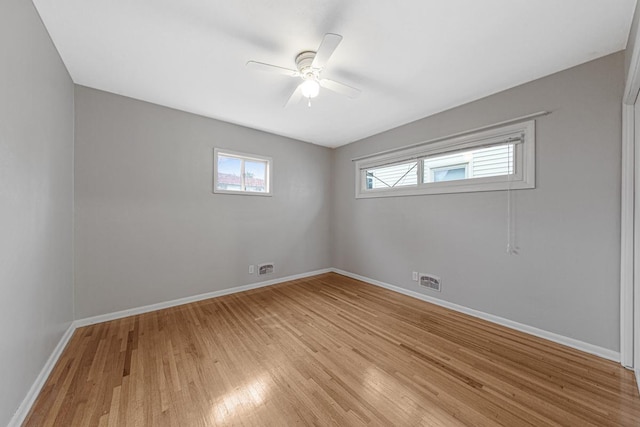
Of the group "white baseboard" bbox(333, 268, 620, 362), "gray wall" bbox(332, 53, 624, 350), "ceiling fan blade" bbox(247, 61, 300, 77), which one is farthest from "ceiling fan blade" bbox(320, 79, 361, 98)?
"white baseboard" bbox(333, 268, 620, 362)

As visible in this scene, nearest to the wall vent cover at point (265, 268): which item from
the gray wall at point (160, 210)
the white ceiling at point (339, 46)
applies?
the gray wall at point (160, 210)

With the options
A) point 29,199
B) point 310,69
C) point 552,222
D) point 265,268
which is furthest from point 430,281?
point 29,199

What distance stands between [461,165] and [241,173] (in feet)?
10.1

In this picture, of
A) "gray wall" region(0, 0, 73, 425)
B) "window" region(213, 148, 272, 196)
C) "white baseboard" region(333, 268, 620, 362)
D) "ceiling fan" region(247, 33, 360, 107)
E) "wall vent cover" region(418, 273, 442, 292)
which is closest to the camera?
"gray wall" region(0, 0, 73, 425)

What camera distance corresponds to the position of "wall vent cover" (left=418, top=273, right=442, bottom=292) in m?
2.97

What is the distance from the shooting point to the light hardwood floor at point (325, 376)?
1348 millimetres

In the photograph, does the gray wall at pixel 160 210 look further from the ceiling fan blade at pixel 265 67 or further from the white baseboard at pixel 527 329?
the white baseboard at pixel 527 329

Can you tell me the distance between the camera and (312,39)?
1.76 m

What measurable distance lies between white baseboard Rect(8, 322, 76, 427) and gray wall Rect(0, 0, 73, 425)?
0.15 feet

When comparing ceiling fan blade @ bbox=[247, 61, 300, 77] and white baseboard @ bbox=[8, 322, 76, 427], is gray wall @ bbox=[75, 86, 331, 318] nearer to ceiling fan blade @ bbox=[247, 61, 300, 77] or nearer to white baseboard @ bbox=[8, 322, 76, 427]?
white baseboard @ bbox=[8, 322, 76, 427]

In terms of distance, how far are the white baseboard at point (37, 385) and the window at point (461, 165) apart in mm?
3883

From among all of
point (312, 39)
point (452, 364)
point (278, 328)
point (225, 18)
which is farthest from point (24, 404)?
point (312, 39)

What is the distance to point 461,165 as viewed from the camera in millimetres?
2834

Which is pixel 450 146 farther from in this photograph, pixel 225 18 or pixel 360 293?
pixel 225 18
